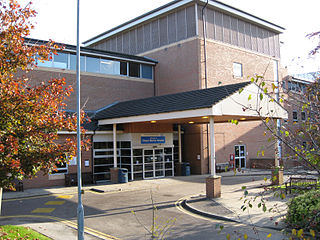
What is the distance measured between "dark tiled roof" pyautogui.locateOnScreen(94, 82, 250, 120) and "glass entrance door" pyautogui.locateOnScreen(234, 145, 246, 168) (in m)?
11.6

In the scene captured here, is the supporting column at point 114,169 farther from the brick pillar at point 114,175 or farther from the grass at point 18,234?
the grass at point 18,234

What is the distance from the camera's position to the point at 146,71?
29172 millimetres

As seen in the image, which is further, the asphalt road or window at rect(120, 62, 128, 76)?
window at rect(120, 62, 128, 76)

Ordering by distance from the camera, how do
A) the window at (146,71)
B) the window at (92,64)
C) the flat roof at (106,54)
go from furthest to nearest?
the window at (146,71)
the window at (92,64)
the flat roof at (106,54)

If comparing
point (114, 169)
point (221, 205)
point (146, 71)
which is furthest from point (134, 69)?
point (221, 205)

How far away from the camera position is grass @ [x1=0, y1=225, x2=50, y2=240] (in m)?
8.31

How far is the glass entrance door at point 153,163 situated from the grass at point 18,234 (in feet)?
45.8

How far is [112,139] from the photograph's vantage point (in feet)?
74.6

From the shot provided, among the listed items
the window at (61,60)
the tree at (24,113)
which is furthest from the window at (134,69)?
the tree at (24,113)

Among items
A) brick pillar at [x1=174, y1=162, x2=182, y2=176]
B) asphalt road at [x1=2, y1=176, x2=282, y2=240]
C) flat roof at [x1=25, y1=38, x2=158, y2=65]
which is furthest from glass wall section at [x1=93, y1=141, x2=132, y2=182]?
flat roof at [x1=25, y1=38, x2=158, y2=65]

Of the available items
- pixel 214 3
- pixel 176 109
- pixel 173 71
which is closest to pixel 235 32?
pixel 214 3

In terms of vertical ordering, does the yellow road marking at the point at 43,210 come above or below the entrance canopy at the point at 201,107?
below

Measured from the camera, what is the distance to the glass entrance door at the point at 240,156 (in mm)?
29156

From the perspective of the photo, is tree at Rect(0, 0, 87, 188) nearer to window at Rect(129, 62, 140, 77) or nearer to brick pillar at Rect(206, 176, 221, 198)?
brick pillar at Rect(206, 176, 221, 198)
